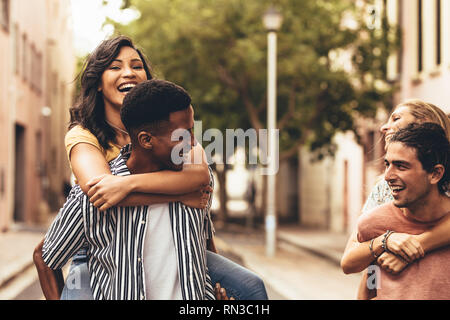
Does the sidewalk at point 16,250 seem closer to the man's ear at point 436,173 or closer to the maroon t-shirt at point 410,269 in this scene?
the maroon t-shirt at point 410,269

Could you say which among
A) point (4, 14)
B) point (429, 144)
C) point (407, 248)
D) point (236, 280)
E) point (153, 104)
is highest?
point (4, 14)

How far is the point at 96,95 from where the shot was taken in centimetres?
293

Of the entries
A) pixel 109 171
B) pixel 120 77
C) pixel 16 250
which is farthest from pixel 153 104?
pixel 16 250

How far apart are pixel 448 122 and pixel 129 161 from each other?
3.99 feet

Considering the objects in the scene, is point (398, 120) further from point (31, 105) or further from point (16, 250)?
point (31, 105)

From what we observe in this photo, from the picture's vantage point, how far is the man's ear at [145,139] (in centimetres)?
227

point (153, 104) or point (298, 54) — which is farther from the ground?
point (298, 54)

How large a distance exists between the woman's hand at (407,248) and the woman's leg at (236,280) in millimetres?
412

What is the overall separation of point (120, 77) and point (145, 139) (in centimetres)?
65

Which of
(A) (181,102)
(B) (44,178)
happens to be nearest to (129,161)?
(A) (181,102)

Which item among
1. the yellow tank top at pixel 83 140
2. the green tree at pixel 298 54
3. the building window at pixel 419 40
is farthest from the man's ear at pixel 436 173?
the building window at pixel 419 40

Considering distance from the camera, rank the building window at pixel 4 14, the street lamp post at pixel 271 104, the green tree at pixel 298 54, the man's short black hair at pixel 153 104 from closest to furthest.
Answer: the man's short black hair at pixel 153 104 < the street lamp post at pixel 271 104 < the green tree at pixel 298 54 < the building window at pixel 4 14

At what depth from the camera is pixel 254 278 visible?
259 centimetres

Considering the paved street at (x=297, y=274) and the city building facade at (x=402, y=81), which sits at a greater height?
the city building facade at (x=402, y=81)
